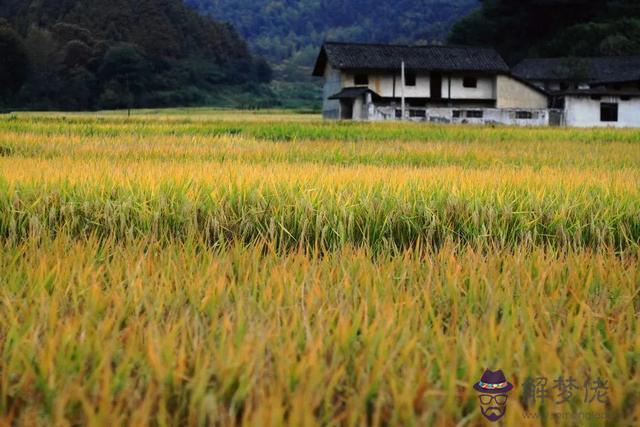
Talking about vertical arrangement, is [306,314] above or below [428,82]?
below

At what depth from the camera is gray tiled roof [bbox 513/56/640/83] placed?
145ft

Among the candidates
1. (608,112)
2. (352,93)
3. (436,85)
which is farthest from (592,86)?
(352,93)

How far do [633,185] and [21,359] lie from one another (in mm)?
4271

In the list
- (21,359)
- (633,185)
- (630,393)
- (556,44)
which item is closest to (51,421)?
(21,359)

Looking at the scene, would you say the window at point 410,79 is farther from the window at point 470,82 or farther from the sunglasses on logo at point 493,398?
the sunglasses on logo at point 493,398

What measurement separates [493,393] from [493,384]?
0.8 inches

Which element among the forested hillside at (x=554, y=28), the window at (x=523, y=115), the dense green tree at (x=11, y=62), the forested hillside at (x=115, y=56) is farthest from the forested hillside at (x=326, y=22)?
the window at (x=523, y=115)

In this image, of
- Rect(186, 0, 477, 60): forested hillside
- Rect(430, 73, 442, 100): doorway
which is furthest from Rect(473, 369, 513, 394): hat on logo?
Rect(186, 0, 477, 60): forested hillside

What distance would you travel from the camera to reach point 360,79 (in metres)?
37.5

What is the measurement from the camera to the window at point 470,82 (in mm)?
38781

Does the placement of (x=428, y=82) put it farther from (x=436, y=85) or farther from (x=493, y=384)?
(x=493, y=384)

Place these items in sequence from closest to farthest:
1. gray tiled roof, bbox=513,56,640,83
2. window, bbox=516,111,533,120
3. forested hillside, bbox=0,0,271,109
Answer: window, bbox=516,111,533,120
gray tiled roof, bbox=513,56,640,83
forested hillside, bbox=0,0,271,109

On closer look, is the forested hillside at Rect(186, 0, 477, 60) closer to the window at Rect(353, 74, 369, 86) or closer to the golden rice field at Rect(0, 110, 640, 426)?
the window at Rect(353, 74, 369, 86)

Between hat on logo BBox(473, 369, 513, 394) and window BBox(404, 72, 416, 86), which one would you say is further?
window BBox(404, 72, 416, 86)
